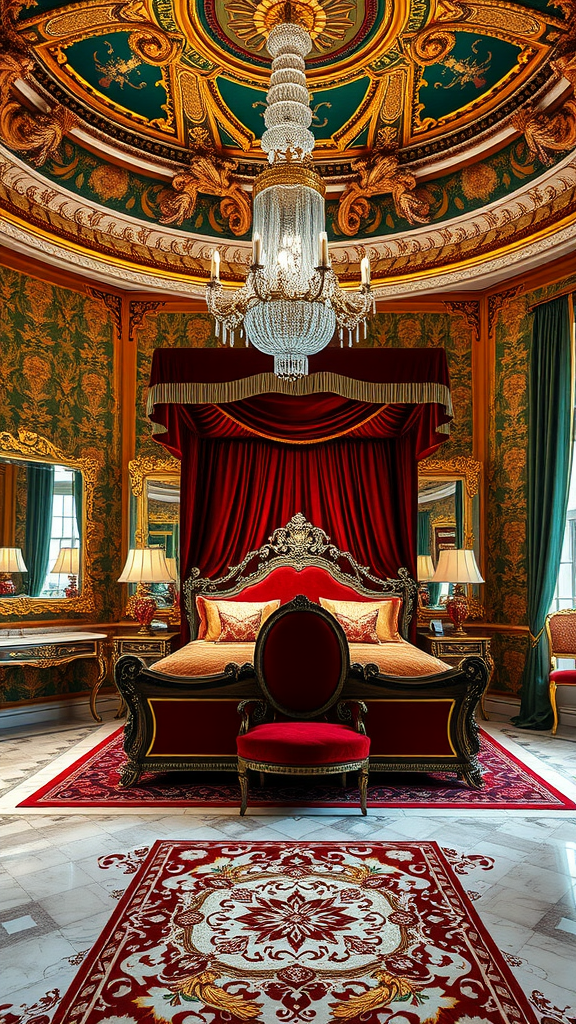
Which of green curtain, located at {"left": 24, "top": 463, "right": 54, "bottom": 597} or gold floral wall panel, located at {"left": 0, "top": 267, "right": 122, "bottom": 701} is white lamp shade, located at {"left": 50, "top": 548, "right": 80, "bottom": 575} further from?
gold floral wall panel, located at {"left": 0, "top": 267, "right": 122, "bottom": 701}

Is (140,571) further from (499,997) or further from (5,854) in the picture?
(499,997)

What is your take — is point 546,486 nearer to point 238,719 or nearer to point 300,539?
point 300,539

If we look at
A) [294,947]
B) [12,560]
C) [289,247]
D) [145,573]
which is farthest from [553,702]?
[12,560]

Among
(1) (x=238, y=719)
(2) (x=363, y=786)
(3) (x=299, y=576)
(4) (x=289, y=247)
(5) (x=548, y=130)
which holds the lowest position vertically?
(2) (x=363, y=786)

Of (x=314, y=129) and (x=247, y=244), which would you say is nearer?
(x=314, y=129)

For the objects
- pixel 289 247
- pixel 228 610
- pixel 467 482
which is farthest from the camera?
pixel 467 482

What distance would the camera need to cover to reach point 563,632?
564 centimetres

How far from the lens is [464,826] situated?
3.46 meters

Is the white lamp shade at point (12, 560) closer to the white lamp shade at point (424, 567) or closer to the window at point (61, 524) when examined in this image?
the window at point (61, 524)

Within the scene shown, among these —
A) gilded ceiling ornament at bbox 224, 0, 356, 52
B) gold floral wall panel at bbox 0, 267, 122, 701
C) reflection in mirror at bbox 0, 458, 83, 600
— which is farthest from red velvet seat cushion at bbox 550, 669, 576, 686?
gilded ceiling ornament at bbox 224, 0, 356, 52

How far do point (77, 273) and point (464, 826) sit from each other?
18.4 feet

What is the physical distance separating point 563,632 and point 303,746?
312 centimetres

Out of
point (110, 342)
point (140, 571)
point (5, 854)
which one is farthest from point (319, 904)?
point (110, 342)

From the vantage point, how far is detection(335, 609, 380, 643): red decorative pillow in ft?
17.8
